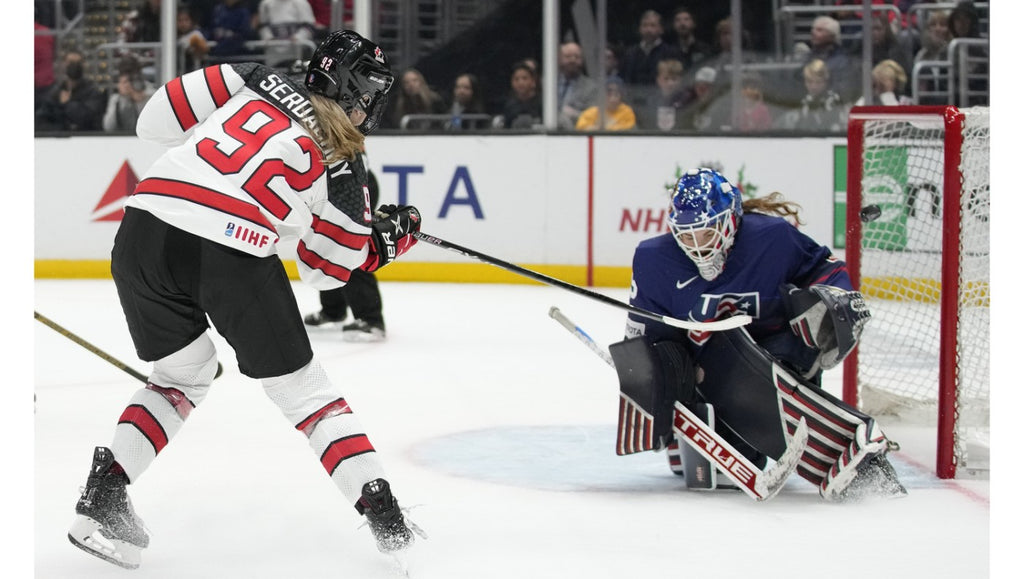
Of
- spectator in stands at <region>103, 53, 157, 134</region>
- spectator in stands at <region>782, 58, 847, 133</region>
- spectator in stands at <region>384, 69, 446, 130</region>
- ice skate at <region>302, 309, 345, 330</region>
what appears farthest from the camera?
spectator in stands at <region>103, 53, 157, 134</region>

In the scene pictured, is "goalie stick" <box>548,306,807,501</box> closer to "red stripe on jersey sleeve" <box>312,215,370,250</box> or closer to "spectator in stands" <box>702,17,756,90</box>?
"red stripe on jersey sleeve" <box>312,215,370,250</box>

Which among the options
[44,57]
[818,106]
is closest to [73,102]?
[44,57]

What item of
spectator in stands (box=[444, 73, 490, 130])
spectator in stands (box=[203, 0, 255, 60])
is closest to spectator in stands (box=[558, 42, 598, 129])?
spectator in stands (box=[444, 73, 490, 130])

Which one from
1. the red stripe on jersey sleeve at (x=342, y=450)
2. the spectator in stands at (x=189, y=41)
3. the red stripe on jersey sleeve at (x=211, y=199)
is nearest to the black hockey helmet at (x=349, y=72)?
the red stripe on jersey sleeve at (x=211, y=199)

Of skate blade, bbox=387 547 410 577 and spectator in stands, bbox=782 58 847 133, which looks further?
spectator in stands, bbox=782 58 847 133

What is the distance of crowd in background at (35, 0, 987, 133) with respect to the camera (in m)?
6.80

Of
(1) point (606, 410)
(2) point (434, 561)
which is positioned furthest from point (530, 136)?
(2) point (434, 561)

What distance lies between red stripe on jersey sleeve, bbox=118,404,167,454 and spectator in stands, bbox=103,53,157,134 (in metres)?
5.43

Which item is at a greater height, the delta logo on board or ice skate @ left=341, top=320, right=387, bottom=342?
the delta logo on board

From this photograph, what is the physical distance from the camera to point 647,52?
716cm

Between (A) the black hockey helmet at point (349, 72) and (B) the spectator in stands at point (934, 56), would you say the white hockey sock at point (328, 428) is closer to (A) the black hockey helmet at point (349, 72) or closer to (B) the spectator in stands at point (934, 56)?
(A) the black hockey helmet at point (349, 72)

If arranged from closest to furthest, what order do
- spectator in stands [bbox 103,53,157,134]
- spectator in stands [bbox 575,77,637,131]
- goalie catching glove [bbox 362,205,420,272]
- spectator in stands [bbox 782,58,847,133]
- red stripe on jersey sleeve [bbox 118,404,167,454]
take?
red stripe on jersey sleeve [bbox 118,404,167,454], goalie catching glove [bbox 362,205,420,272], spectator in stands [bbox 782,58,847,133], spectator in stands [bbox 575,77,637,131], spectator in stands [bbox 103,53,157,134]

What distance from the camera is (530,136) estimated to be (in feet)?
22.6

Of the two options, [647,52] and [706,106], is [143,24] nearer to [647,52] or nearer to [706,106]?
[647,52]
